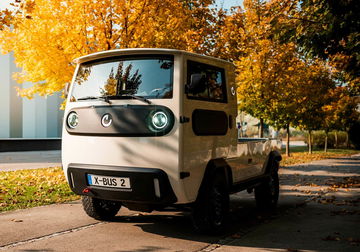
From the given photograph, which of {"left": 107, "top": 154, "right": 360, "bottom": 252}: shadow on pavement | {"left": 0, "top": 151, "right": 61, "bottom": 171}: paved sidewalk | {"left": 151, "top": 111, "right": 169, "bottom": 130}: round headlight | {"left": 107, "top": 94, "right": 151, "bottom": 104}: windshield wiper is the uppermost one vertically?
{"left": 107, "top": 94, "right": 151, "bottom": 104}: windshield wiper

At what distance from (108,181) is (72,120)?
103cm

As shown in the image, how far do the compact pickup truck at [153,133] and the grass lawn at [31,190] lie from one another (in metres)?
2.83

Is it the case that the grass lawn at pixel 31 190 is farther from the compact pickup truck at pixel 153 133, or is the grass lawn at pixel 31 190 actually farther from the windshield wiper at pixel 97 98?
the windshield wiper at pixel 97 98

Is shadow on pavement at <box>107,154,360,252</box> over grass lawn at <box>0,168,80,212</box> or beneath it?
beneath

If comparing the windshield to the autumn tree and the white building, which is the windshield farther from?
the white building

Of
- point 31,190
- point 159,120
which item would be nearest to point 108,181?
point 159,120

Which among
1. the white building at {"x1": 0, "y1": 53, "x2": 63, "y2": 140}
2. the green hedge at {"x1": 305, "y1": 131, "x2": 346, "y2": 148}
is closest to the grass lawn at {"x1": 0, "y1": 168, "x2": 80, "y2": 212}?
the white building at {"x1": 0, "y1": 53, "x2": 63, "y2": 140}

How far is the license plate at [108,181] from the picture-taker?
5035 millimetres

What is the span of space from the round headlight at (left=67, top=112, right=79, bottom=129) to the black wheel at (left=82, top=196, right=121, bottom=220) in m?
1.25

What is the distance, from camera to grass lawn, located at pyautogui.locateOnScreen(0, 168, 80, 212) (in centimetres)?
790

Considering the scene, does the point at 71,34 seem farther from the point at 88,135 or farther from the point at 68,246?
the point at 68,246

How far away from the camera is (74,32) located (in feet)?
36.6

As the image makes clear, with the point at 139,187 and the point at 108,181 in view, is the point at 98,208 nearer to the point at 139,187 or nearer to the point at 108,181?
the point at 108,181

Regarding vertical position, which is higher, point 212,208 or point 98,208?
point 212,208
